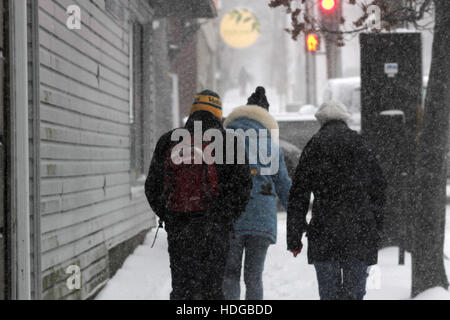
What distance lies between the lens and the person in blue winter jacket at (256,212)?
191 inches

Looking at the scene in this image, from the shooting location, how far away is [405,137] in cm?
827

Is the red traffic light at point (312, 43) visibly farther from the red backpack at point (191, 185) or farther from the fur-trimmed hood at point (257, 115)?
the red backpack at point (191, 185)

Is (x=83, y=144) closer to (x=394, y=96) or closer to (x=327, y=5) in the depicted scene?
(x=394, y=96)

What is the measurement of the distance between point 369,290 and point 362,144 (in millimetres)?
3064

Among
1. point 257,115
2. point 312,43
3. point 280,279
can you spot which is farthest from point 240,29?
point 257,115

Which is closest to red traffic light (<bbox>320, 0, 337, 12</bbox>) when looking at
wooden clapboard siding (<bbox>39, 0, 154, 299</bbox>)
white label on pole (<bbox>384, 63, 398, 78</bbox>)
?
white label on pole (<bbox>384, 63, 398, 78</bbox>)

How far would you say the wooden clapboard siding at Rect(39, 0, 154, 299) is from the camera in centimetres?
514

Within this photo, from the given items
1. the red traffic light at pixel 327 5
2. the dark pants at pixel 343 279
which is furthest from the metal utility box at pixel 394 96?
the dark pants at pixel 343 279

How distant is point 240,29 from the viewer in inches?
690

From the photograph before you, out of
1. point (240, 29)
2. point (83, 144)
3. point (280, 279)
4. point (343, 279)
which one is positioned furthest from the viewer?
point (240, 29)

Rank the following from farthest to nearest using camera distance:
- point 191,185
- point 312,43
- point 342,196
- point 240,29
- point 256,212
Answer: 1. point 312,43
2. point 240,29
3. point 256,212
4. point 342,196
5. point 191,185

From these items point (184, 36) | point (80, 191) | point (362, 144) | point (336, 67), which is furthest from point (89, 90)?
point (336, 67)

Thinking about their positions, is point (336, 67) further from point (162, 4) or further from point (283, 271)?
point (283, 271)

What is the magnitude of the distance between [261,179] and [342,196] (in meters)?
0.90
